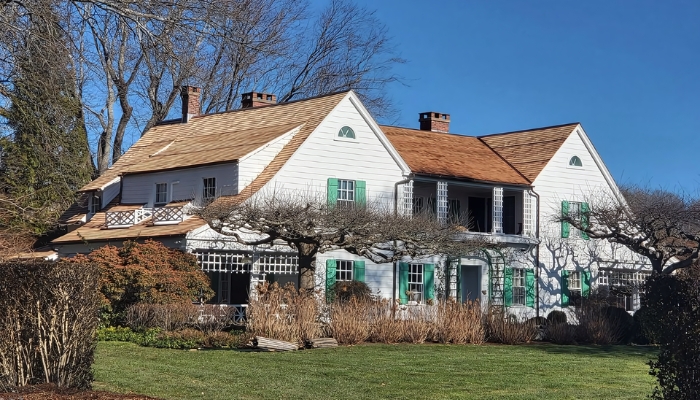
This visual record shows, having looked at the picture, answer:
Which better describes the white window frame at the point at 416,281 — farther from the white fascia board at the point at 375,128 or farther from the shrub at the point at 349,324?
the shrub at the point at 349,324

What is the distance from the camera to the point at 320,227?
24.8 meters

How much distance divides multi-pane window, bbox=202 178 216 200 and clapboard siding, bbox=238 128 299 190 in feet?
4.42

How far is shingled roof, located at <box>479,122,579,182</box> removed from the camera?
34.8m

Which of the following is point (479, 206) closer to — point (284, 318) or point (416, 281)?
point (416, 281)

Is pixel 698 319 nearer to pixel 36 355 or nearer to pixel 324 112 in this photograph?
pixel 36 355

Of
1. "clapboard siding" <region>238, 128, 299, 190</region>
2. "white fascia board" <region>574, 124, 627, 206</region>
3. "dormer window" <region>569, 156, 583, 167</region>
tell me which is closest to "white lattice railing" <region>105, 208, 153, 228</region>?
"clapboard siding" <region>238, 128, 299, 190</region>

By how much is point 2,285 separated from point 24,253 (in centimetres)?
2019

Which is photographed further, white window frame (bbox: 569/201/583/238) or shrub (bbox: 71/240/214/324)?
white window frame (bbox: 569/201/583/238)

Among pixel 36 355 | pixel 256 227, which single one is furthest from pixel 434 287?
pixel 36 355

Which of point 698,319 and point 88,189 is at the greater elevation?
point 88,189

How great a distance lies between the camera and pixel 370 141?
30609 millimetres

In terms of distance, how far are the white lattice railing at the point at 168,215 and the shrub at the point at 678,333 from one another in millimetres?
20284

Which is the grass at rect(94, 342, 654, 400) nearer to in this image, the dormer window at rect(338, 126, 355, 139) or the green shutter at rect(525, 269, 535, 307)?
the dormer window at rect(338, 126, 355, 139)

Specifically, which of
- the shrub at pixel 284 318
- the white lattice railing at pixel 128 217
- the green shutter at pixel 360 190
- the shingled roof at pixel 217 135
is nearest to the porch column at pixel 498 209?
the green shutter at pixel 360 190
